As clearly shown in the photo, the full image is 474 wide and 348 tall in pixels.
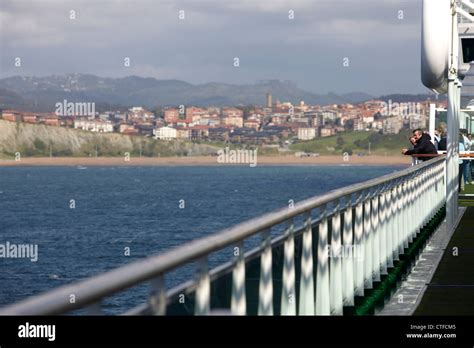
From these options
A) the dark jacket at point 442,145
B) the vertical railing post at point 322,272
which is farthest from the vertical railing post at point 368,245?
the dark jacket at point 442,145

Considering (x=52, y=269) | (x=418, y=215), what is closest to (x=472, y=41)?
(x=418, y=215)

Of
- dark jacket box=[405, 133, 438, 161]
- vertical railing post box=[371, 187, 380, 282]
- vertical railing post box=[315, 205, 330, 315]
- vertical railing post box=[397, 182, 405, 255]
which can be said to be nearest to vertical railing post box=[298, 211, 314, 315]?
vertical railing post box=[315, 205, 330, 315]

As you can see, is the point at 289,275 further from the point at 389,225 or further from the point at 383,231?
the point at 389,225

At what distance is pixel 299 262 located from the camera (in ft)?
30.1

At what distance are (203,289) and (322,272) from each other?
448 cm

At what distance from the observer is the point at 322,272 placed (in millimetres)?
10281

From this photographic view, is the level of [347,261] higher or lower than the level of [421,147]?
lower

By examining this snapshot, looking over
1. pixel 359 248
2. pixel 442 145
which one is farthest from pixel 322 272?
pixel 442 145

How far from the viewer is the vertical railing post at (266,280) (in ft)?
25.0

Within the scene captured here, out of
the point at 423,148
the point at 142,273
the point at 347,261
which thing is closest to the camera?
the point at 142,273

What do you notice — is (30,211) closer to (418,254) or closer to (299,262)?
(418,254)

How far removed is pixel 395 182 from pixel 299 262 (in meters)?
7.38

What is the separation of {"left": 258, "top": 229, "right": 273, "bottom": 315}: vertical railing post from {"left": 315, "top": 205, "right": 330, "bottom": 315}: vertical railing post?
7.25 ft

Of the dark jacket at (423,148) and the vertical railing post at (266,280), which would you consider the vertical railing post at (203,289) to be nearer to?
the vertical railing post at (266,280)
